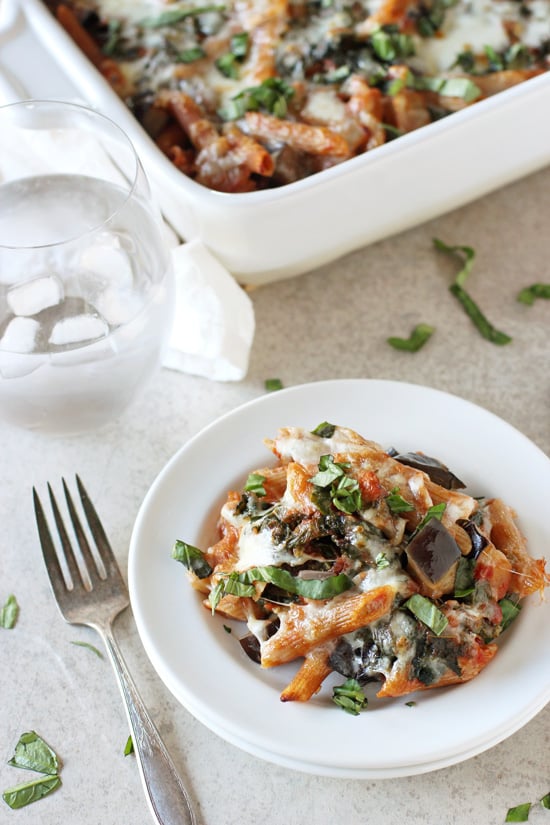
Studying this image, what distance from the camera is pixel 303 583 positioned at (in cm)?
146

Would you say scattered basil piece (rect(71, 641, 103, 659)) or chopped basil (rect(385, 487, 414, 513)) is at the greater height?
chopped basil (rect(385, 487, 414, 513))

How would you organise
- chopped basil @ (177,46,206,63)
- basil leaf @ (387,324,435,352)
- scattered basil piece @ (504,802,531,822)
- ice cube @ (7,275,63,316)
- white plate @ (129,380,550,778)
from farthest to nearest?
chopped basil @ (177,46,206,63) < basil leaf @ (387,324,435,352) < ice cube @ (7,275,63,316) < scattered basil piece @ (504,802,531,822) < white plate @ (129,380,550,778)

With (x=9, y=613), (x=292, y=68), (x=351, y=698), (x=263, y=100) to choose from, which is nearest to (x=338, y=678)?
(x=351, y=698)

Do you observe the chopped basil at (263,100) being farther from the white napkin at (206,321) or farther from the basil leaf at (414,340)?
the basil leaf at (414,340)

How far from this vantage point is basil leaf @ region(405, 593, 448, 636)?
142 centimetres

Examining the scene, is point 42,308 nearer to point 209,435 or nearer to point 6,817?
point 209,435

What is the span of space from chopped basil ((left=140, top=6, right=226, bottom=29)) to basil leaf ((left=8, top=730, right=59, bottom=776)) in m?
1.71

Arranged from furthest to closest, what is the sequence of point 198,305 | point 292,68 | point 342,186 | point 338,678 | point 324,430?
point 292,68, point 198,305, point 342,186, point 324,430, point 338,678

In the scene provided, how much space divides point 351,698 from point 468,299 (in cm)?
106

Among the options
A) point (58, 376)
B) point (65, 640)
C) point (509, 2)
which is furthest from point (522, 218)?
point (65, 640)

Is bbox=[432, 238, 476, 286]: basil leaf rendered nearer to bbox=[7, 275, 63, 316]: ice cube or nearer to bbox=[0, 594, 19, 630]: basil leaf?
bbox=[7, 275, 63, 316]: ice cube

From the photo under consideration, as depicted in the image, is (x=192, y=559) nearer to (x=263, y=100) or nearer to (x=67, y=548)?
(x=67, y=548)

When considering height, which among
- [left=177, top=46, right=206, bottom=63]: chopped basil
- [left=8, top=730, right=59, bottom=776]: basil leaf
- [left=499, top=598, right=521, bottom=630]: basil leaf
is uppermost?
[left=177, top=46, right=206, bottom=63]: chopped basil

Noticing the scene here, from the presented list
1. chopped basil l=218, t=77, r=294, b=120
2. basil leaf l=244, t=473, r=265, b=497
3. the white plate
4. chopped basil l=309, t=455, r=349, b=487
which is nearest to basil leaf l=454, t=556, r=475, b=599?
the white plate
